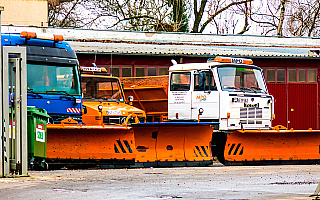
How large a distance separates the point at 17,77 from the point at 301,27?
42.1 metres

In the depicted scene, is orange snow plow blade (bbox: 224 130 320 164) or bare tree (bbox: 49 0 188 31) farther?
bare tree (bbox: 49 0 188 31)

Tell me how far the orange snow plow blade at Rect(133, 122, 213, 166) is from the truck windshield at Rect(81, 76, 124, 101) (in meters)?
3.02

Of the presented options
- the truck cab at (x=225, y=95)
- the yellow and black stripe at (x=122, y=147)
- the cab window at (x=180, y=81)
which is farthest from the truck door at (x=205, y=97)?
the yellow and black stripe at (x=122, y=147)

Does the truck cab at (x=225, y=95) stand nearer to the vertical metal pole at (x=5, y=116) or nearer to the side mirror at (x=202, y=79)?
the side mirror at (x=202, y=79)

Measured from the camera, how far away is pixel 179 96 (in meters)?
16.6

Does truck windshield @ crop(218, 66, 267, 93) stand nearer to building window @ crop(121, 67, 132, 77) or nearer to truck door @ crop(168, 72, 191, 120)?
truck door @ crop(168, 72, 191, 120)

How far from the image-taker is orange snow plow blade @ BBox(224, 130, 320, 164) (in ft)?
48.7

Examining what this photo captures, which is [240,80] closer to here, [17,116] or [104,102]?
[104,102]

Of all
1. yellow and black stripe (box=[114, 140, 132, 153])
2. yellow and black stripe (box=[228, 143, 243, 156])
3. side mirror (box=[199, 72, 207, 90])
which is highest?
side mirror (box=[199, 72, 207, 90])

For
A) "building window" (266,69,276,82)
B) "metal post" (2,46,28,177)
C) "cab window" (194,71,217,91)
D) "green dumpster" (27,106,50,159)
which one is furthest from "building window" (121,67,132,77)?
"metal post" (2,46,28,177)

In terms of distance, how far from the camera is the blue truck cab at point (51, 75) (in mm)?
13930

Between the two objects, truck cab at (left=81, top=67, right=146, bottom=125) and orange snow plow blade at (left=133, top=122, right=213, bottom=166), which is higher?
truck cab at (left=81, top=67, right=146, bottom=125)

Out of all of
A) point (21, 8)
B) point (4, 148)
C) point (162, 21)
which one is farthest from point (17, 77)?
point (162, 21)

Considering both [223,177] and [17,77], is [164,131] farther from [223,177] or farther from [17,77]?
[17,77]
